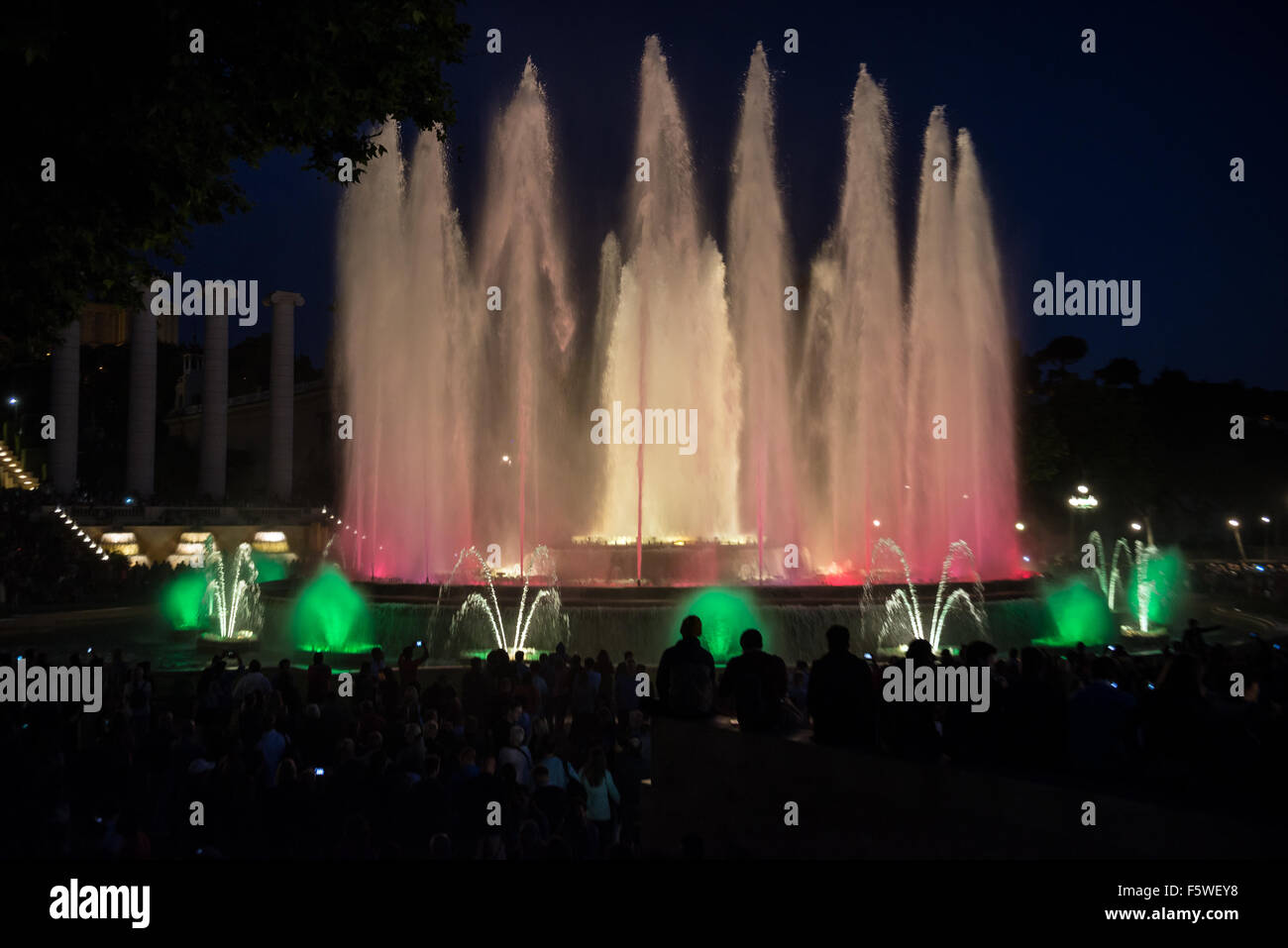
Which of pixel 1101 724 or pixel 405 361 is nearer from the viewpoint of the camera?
pixel 1101 724

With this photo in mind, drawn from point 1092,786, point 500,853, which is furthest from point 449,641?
point 1092,786

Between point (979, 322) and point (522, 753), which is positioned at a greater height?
point (979, 322)

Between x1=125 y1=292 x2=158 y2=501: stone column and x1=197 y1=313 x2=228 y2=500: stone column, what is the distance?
3269 mm

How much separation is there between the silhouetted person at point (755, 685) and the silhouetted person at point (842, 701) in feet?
1.53

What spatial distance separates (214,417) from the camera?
185ft

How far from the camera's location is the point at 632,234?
103 feet

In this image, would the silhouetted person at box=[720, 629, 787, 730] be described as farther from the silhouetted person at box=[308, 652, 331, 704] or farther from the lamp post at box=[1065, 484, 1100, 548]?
the lamp post at box=[1065, 484, 1100, 548]

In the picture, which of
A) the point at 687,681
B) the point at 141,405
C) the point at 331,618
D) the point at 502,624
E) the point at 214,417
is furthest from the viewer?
the point at 214,417

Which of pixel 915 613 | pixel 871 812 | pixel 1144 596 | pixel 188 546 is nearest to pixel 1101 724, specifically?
pixel 871 812

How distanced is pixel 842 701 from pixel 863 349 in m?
24.3

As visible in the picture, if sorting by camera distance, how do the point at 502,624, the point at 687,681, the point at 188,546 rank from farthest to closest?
the point at 188,546, the point at 502,624, the point at 687,681

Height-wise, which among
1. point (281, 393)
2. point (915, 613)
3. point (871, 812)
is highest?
point (281, 393)

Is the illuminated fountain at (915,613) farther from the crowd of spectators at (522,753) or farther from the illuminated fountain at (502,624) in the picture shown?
the crowd of spectators at (522,753)

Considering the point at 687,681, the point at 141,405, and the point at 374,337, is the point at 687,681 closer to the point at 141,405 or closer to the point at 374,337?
the point at 374,337
